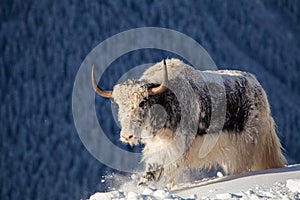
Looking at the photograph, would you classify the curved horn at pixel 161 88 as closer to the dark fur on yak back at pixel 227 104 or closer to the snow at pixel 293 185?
the dark fur on yak back at pixel 227 104

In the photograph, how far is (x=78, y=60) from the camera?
77.2 ft

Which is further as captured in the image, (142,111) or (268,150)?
(268,150)

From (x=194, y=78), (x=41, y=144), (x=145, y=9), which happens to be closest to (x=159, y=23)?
(x=145, y=9)

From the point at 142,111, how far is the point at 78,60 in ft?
57.6

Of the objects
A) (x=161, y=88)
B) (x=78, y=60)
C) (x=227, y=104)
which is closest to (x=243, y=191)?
(x=161, y=88)

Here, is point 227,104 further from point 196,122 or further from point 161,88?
point 161,88

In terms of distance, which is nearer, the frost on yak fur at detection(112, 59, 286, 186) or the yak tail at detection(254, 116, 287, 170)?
the frost on yak fur at detection(112, 59, 286, 186)

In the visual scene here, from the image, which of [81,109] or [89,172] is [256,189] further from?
[81,109]

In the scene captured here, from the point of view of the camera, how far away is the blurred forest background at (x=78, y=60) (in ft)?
63.6

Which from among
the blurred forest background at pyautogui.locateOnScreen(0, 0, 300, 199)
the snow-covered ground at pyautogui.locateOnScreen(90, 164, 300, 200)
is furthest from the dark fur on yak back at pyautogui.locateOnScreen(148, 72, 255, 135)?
the blurred forest background at pyautogui.locateOnScreen(0, 0, 300, 199)

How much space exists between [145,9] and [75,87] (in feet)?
17.0

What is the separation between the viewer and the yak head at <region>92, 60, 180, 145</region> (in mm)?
6082

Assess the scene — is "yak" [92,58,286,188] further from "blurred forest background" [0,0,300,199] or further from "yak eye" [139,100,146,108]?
"blurred forest background" [0,0,300,199]

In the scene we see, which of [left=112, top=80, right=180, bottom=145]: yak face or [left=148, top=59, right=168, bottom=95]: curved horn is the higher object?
[left=148, top=59, right=168, bottom=95]: curved horn
